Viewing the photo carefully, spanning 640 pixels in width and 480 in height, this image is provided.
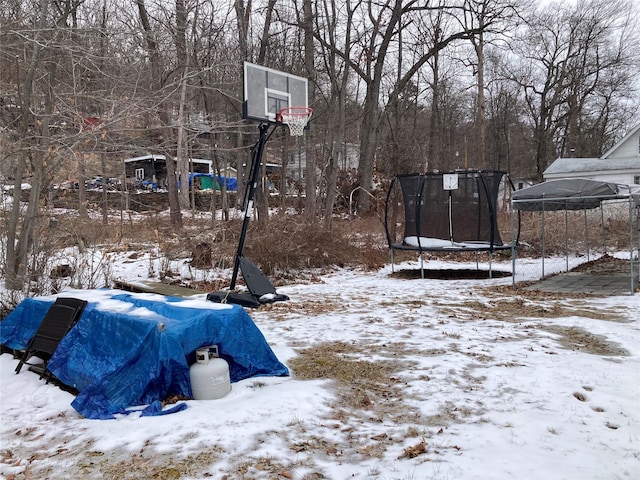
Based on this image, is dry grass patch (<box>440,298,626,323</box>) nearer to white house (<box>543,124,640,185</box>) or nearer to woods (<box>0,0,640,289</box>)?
woods (<box>0,0,640,289</box>)

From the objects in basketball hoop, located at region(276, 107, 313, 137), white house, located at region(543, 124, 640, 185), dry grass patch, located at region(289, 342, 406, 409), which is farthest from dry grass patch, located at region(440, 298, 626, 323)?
white house, located at region(543, 124, 640, 185)

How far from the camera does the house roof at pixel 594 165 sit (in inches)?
1205

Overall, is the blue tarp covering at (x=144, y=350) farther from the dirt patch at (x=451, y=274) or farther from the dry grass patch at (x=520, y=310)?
the dirt patch at (x=451, y=274)

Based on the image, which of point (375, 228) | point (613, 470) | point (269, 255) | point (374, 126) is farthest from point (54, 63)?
point (374, 126)

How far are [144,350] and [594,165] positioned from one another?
34.0m

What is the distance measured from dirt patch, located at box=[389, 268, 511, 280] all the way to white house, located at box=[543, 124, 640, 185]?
23007mm

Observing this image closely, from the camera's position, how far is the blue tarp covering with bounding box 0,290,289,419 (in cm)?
389

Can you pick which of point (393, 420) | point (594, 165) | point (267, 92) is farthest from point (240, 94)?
point (594, 165)

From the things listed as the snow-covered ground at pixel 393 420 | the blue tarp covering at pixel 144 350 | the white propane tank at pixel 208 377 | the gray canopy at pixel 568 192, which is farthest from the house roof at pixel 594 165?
the white propane tank at pixel 208 377

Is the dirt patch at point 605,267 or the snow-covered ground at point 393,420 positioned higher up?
the dirt patch at point 605,267

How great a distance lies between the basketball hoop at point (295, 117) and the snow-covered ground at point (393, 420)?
3521 mm

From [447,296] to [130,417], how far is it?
6.32 meters

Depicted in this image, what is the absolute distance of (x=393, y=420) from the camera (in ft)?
11.8

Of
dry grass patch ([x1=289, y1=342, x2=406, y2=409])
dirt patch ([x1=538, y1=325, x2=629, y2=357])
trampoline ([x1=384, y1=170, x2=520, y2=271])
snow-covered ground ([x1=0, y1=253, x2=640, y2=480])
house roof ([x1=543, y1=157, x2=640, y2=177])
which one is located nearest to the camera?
snow-covered ground ([x1=0, y1=253, x2=640, y2=480])
